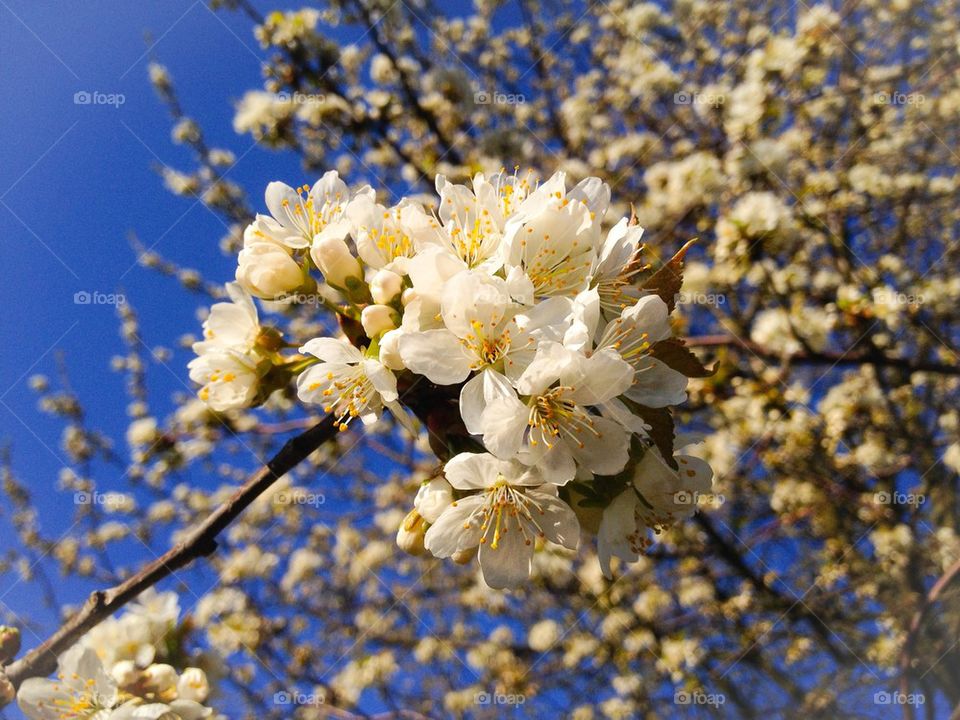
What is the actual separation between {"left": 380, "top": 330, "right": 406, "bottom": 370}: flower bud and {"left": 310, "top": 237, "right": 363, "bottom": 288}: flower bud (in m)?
0.17

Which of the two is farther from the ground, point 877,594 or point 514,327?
point 514,327

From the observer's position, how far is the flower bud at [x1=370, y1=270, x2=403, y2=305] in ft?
2.74

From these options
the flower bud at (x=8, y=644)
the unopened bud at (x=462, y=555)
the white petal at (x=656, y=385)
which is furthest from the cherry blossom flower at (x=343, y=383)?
the flower bud at (x=8, y=644)

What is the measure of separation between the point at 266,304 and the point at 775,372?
2341mm

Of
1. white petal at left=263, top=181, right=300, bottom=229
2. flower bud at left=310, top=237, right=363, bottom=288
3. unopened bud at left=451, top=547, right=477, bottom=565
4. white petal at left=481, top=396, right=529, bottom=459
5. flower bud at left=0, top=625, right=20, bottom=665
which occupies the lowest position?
unopened bud at left=451, top=547, right=477, bottom=565

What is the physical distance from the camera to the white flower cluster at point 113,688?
39.1 inches

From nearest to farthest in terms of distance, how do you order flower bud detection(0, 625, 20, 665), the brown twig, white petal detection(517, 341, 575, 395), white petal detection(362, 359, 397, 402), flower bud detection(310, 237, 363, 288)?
white petal detection(517, 341, 575, 395) → white petal detection(362, 359, 397, 402) → flower bud detection(310, 237, 363, 288) → flower bud detection(0, 625, 20, 665) → the brown twig

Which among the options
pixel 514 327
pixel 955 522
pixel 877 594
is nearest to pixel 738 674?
pixel 877 594

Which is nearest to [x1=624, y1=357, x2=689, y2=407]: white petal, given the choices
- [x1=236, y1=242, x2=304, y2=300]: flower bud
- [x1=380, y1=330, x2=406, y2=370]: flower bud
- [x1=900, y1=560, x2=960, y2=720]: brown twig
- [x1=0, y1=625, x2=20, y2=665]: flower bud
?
[x1=380, y1=330, x2=406, y2=370]: flower bud

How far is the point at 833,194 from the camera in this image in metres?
3.31

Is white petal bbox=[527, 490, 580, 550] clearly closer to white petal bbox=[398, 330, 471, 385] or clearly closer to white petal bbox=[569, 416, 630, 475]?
white petal bbox=[569, 416, 630, 475]

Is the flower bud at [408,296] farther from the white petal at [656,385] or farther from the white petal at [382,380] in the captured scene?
the white petal at [656,385]

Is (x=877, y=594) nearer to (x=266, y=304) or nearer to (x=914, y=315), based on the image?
(x=914, y=315)

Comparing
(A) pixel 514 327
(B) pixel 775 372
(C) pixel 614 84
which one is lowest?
(B) pixel 775 372
